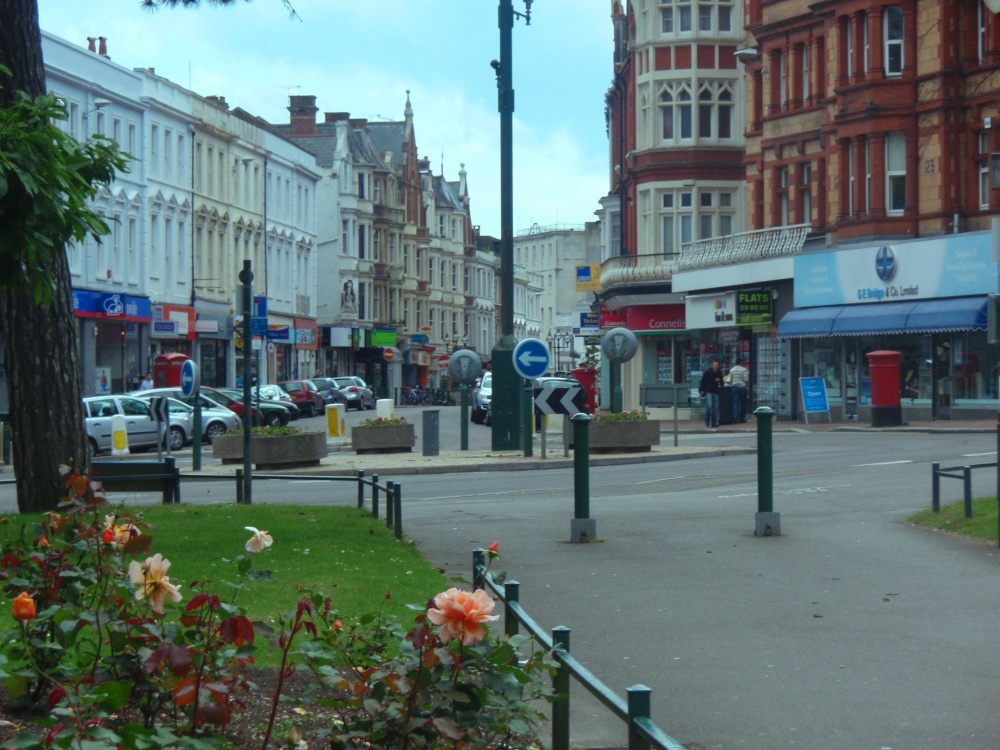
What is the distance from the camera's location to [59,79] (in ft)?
169

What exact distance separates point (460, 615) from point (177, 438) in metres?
34.6

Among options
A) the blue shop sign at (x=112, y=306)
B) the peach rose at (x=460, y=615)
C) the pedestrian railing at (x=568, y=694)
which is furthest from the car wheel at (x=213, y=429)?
the peach rose at (x=460, y=615)

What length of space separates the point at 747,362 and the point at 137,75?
1049 inches

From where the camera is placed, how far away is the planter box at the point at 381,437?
30594 mm

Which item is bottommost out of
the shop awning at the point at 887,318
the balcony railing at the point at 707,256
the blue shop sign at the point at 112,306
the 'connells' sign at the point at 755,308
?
the shop awning at the point at 887,318

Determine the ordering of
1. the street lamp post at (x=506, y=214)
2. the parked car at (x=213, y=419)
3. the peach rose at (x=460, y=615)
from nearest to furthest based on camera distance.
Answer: the peach rose at (x=460, y=615) → the street lamp post at (x=506, y=214) → the parked car at (x=213, y=419)

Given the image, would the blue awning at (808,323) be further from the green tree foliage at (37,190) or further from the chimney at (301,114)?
the chimney at (301,114)

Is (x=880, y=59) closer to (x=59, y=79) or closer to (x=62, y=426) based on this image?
(x=59, y=79)

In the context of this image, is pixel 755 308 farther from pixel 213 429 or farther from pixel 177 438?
pixel 177 438

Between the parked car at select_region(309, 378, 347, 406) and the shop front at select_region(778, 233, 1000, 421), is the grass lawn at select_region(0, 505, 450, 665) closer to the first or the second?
the shop front at select_region(778, 233, 1000, 421)

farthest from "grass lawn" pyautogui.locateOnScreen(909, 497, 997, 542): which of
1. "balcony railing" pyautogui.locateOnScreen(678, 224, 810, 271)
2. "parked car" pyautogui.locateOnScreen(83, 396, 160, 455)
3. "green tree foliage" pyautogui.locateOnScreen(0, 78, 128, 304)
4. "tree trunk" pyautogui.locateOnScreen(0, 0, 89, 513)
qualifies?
"balcony railing" pyautogui.locateOnScreen(678, 224, 810, 271)

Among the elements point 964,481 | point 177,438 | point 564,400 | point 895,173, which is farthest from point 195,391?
point 895,173

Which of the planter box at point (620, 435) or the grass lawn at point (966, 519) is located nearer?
the grass lawn at point (966, 519)

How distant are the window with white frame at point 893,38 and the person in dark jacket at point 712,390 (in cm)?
935
